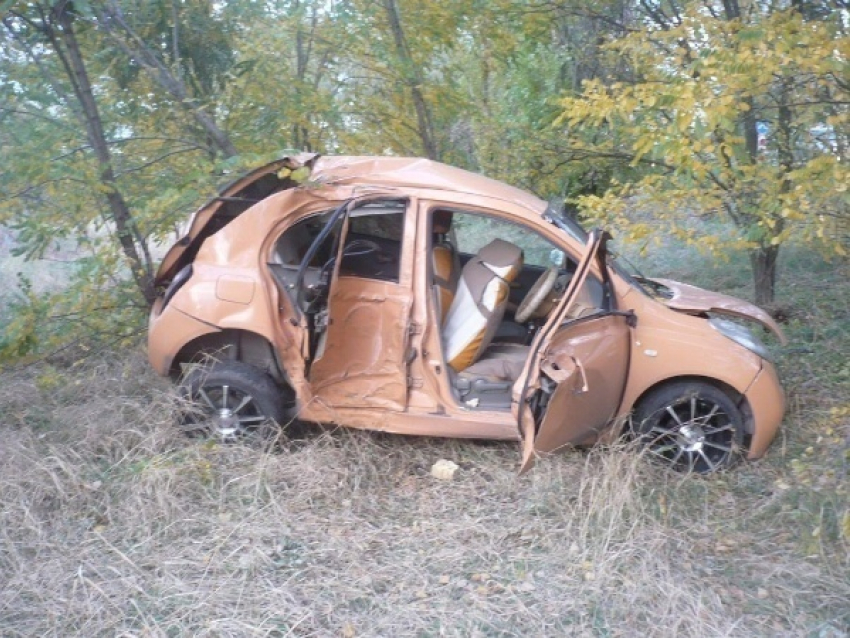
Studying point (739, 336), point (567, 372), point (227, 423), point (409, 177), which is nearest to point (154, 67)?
point (409, 177)

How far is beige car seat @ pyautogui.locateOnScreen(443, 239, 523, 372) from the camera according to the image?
550cm

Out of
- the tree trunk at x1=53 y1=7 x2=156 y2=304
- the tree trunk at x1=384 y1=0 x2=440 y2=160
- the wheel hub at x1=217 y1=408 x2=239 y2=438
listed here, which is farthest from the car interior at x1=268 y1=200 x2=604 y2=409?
the tree trunk at x1=384 y1=0 x2=440 y2=160

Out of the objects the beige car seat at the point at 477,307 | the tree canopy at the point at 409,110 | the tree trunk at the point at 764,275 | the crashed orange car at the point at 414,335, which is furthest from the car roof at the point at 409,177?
the tree trunk at the point at 764,275

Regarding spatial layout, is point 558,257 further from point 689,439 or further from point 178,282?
point 178,282

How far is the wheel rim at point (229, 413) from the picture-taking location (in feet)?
17.9

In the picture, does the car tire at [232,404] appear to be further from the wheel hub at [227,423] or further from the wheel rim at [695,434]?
the wheel rim at [695,434]

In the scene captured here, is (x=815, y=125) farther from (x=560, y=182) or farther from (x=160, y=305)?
(x=160, y=305)

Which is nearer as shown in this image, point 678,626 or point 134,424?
point 678,626

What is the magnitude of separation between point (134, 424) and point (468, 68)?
5.96 m

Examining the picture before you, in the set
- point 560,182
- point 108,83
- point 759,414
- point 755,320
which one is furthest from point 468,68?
point 759,414

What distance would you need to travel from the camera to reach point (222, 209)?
5.89 m

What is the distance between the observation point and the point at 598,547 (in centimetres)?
446

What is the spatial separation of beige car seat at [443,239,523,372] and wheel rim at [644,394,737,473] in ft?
3.81

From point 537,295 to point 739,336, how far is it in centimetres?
127
